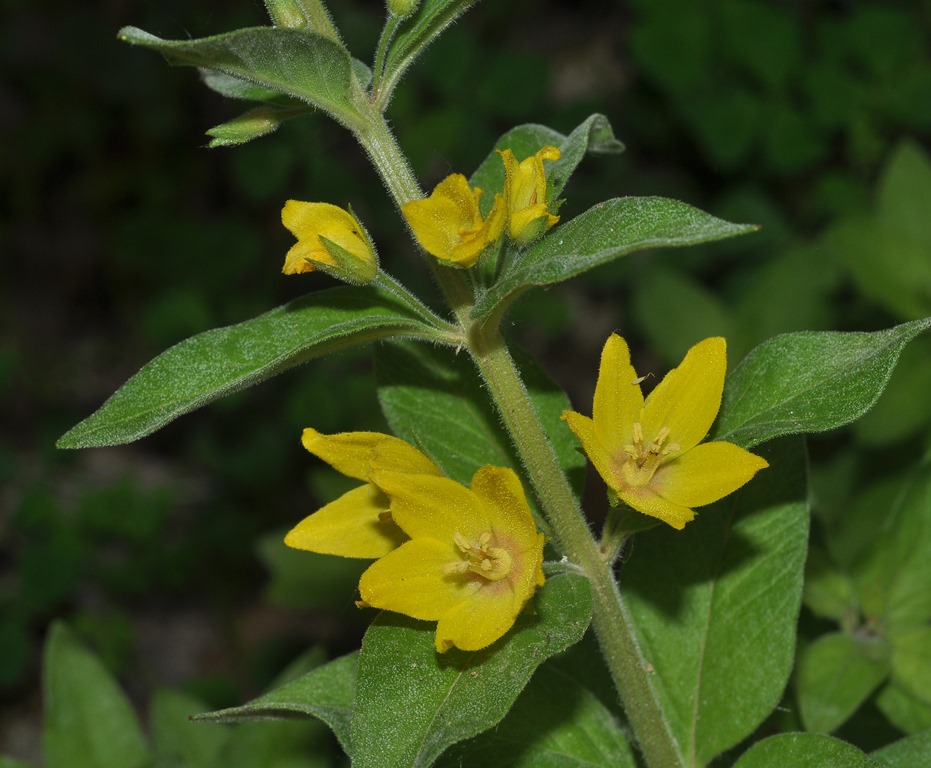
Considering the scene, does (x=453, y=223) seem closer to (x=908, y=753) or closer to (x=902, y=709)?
(x=908, y=753)

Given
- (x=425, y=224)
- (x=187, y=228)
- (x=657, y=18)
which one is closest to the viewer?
(x=425, y=224)

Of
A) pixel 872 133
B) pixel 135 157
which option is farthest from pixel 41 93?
pixel 872 133

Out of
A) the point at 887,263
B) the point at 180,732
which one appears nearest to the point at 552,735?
the point at 180,732

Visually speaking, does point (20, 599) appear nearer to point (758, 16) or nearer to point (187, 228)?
point (187, 228)

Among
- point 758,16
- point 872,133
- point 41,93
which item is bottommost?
point 872,133

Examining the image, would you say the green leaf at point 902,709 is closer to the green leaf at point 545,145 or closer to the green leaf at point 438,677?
the green leaf at point 438,677

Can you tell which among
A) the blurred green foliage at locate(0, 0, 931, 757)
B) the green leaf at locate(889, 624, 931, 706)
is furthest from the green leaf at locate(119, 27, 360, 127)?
the blurred green foliage at locate(0, 0, 931, 757)
